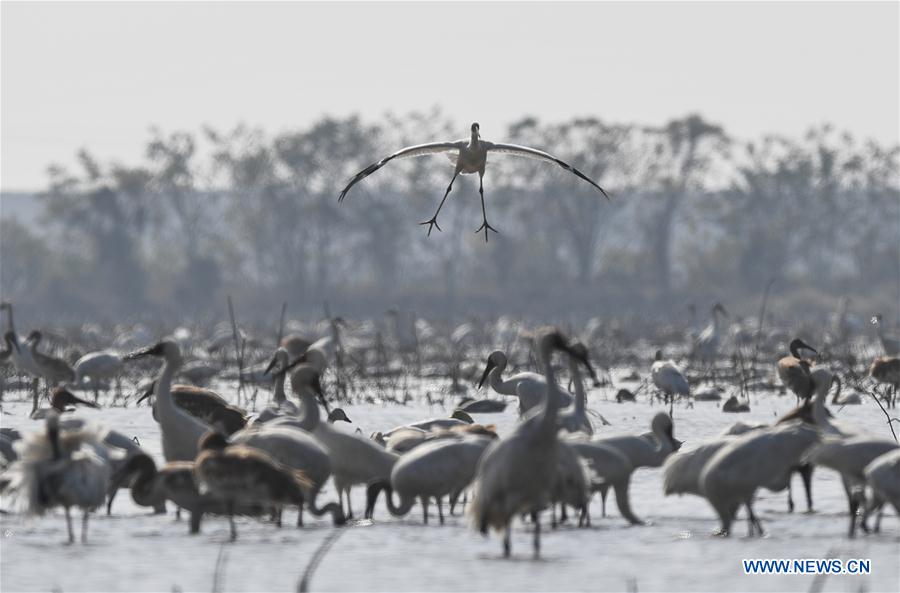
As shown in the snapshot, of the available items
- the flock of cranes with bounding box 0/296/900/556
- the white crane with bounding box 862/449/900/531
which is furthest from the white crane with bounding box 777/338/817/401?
the white crane with bounding box 862/449/900/531

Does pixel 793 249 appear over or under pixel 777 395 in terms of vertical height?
over

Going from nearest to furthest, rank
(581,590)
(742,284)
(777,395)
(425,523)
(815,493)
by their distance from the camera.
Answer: (581,590) < (425,523) < (815,493) < (777,395) < (742,284)

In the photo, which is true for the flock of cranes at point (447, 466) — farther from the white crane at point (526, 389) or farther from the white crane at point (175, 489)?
the white crane at point (526, 389)

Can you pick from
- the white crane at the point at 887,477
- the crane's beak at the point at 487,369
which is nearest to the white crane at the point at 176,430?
the white crane at the point at 887,477

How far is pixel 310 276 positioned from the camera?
255ft

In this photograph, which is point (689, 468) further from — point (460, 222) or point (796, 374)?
point (460, 222)

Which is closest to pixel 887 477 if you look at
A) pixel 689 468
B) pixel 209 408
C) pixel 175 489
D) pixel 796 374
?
pixel 689 468

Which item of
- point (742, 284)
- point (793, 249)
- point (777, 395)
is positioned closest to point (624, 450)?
point (777, 395)

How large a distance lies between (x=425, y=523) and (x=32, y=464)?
239 cm

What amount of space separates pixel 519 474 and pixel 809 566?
5.04 ft

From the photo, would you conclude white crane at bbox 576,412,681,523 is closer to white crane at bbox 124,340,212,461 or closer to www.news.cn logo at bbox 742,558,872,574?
www.news.cn logo at bbox 742,558,872,574

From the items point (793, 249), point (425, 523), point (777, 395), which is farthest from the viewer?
point (793, 249)

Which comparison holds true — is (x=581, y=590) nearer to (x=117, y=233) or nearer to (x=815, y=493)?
(x=815, y=493)

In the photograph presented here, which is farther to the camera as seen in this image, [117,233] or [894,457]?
[117,233]
